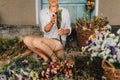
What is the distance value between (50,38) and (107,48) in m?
1.10

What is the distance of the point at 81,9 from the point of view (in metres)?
6.86

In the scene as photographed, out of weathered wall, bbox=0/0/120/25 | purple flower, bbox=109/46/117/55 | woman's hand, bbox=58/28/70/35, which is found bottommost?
purple flower, bbox=109/46/117/55

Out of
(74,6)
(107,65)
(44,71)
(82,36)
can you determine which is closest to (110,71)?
(107,65)

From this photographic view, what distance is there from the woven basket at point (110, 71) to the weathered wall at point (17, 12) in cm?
233

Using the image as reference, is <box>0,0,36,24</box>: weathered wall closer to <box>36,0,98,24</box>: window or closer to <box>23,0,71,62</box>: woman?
<box>36,0,98,24</box>: window

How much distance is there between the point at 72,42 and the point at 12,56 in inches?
42.7

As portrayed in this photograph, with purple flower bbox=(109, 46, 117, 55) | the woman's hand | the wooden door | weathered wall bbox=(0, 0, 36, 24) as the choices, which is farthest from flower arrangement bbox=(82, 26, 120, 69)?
weathered wall bbox=(0, 0, 36, 24)

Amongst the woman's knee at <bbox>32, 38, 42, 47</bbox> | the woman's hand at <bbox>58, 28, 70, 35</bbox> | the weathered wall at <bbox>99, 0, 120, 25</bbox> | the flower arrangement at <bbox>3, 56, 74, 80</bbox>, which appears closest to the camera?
the flower arrangement at <bbox>3, 56, 74, 80</bbox>

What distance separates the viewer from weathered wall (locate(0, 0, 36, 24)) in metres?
6.69

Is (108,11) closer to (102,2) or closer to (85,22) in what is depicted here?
(102,2)

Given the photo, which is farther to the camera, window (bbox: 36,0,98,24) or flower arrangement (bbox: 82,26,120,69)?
window (bbox: 36,0,98,24)

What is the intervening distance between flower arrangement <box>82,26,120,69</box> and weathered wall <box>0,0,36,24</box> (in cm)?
197

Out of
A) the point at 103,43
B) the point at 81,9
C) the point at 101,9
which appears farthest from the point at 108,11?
the point at 103,43

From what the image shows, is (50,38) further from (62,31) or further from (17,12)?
(17,12)
